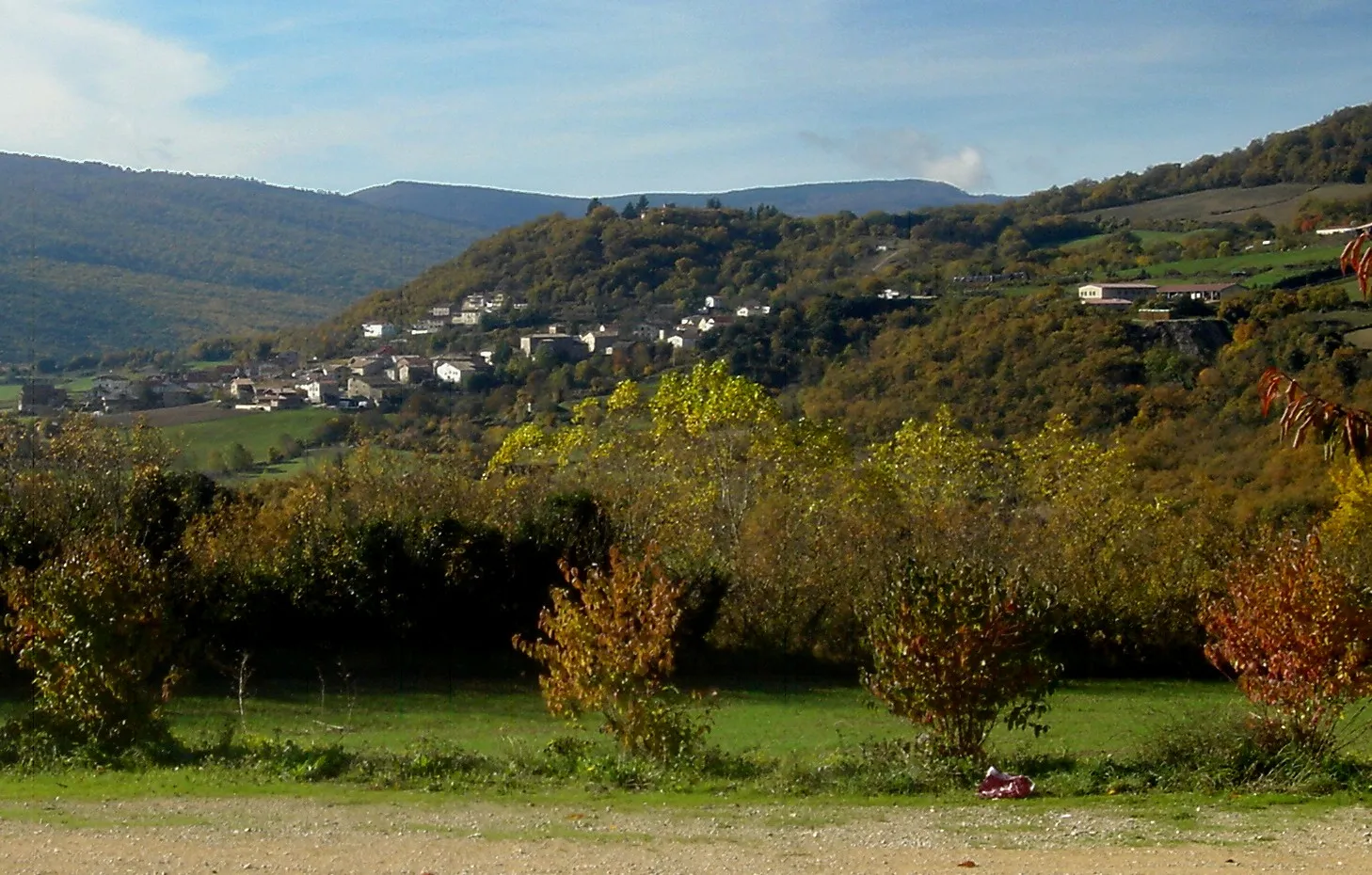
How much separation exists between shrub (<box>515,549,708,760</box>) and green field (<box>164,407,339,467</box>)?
31.5 meters

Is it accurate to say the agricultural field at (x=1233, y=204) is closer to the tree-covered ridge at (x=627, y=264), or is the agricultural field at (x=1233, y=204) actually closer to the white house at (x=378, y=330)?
the tree-covered ridge at (x=627, y=264)

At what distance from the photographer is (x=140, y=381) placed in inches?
2077

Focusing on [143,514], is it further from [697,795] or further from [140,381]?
[140,381]

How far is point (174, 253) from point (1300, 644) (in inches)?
3489

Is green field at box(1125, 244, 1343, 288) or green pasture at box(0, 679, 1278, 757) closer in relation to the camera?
green pasture at box(0, 679, 1278, 757)

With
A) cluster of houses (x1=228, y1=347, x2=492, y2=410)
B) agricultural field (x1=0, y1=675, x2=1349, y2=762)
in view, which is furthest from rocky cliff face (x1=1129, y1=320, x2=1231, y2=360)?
agricultural field (x1=0, y1=675, x2=1349, y2=762)

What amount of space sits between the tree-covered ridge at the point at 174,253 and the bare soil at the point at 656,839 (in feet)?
155

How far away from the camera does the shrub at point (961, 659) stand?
1162 centimetres

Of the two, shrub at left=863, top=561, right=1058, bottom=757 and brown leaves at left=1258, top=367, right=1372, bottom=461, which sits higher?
brown leaves at left=1258, top=367, right=1372, bottom=461

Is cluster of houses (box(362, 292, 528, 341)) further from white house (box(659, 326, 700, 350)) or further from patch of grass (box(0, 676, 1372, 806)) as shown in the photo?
patch of grass (box(0, 676, 1372, 806))

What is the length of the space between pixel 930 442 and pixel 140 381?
111ft

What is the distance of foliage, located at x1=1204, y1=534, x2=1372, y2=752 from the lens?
11.4 meters

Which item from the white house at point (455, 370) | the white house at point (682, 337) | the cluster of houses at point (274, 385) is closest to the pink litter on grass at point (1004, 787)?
the cluster of houses at point (274, 385)

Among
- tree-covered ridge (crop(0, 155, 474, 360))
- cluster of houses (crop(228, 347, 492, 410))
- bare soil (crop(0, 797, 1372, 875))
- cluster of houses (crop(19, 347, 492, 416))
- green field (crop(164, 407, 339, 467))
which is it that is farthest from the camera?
tree-covered ridge (crop(0, 155, 474, 360))
